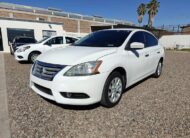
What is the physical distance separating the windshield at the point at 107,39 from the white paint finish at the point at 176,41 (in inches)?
1054

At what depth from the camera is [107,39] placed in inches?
174

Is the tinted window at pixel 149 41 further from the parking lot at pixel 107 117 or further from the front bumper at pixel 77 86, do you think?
the front bumper at pixel 77 86

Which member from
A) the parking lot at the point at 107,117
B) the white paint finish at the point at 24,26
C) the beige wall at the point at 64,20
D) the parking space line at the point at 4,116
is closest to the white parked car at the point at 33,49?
the parking space line at the point at 4,116

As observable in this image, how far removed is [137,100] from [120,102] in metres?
0.43

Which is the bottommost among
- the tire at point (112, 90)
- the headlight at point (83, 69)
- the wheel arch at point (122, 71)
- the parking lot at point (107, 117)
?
the parking lot at point (107, 117)

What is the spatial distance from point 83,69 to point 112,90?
840 millimetres

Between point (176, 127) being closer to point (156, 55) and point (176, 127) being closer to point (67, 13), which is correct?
point (156, 55)

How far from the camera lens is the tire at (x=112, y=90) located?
3420 mm

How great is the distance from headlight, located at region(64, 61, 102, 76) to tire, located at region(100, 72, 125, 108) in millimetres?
389

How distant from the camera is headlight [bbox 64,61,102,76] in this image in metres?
3.14

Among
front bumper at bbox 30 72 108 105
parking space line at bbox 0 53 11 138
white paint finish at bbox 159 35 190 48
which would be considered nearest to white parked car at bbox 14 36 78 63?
parking space line at bbox 0 53 11 138

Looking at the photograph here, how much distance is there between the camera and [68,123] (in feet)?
10.2

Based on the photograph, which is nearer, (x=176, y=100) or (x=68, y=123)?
(x=68, y=123)

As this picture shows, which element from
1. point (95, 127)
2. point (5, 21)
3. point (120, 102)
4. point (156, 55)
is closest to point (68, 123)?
point (95, 127)
